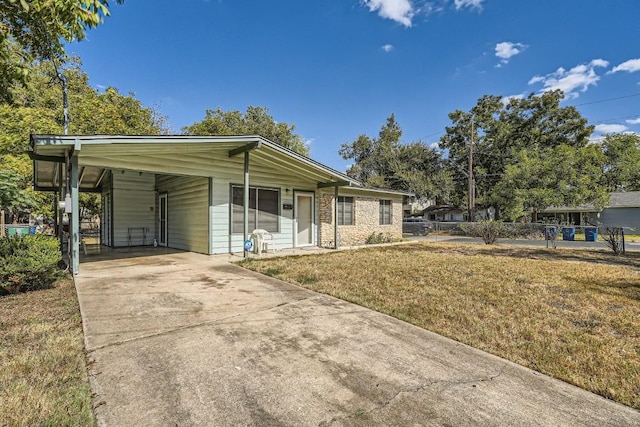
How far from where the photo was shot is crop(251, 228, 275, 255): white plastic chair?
926cm

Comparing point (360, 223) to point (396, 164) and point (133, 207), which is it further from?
point (396, 164)

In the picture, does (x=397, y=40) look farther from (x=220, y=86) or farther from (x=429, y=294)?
(x=429, y=294)

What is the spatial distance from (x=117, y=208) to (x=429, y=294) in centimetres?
1079

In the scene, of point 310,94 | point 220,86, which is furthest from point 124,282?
point 310,94

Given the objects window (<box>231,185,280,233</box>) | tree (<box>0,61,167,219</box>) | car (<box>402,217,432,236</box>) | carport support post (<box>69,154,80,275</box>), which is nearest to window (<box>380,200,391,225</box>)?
window (<box>231,185,280,233</box>)

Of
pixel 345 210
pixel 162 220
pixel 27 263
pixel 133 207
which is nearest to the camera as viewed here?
pixel 27 263

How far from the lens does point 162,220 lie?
11.4m

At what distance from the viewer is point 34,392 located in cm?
212

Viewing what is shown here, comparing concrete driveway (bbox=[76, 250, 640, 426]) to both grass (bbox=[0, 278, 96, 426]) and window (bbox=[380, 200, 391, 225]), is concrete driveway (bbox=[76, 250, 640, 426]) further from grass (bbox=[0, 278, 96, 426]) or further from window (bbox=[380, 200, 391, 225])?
window (bbox=[380, 200, 391, 225])

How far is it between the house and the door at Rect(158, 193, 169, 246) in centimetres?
4

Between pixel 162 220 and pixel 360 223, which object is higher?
pixel 162 220

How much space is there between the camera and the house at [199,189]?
6.71 metres

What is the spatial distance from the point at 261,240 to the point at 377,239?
697 cm

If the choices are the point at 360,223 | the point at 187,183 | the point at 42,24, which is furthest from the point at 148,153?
the point at 360,223
